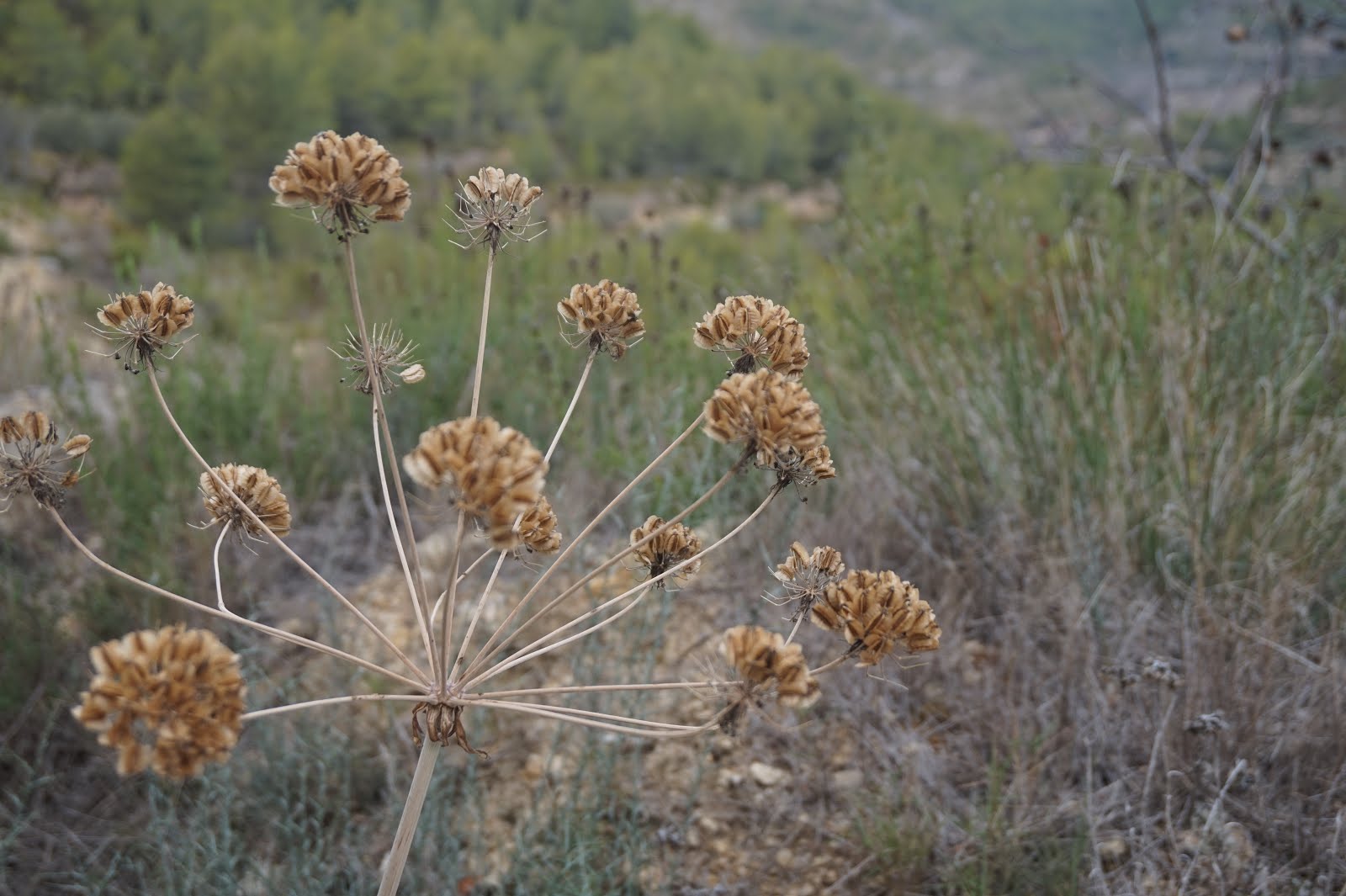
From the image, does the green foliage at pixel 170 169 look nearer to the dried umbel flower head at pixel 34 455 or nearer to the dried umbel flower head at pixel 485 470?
the dried umbel flower head at pixel 34 455

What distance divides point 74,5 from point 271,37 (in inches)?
203

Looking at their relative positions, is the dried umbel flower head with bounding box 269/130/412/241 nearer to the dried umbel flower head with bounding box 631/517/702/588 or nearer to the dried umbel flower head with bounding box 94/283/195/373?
the dried umbel flower head with bounding box 94/283/195/373

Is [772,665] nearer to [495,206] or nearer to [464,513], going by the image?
[464,513]

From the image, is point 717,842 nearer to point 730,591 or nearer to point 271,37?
point 730,591

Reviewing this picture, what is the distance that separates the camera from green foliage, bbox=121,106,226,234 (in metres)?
17.9

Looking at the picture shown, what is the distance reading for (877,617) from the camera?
982 mm

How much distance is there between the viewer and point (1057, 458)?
2.52 meters

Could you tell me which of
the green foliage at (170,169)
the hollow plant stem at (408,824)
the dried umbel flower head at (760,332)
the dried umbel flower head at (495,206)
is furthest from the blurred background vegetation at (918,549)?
the green foliage at (170,169)

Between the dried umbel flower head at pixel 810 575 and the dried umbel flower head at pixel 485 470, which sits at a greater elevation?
the dried umbel flower head at pixel 485 470

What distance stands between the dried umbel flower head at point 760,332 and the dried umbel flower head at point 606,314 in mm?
106

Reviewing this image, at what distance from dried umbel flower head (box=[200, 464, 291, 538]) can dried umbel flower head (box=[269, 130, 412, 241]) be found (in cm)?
34

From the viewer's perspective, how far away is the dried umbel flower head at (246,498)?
1113 millimetres

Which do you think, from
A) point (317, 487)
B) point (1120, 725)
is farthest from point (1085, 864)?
point (317, 487)

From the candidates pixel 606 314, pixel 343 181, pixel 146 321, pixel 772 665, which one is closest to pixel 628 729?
pixel 772 665
